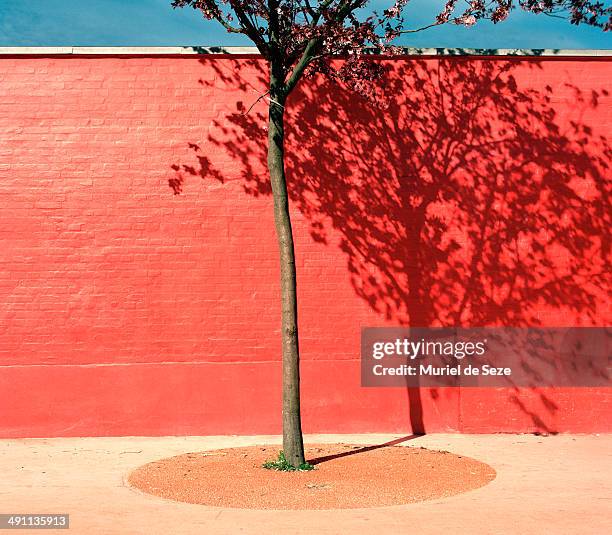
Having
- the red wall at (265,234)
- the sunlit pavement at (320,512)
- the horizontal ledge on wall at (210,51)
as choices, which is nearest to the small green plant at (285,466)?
the sunlit pavement at (320,512)

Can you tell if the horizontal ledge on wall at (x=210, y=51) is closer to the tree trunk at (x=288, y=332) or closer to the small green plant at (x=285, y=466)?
the tree trunk at (x=288, y=332)

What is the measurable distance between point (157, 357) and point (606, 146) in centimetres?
731

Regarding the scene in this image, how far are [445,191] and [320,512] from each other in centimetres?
624

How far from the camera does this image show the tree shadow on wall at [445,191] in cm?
1267

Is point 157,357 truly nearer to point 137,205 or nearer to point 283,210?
point 137,205

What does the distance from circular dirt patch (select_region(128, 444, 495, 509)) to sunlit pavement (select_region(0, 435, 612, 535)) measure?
10.3 inches

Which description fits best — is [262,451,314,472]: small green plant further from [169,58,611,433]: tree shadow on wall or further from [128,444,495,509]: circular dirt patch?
[169,58,611,433]: tree shadow on wall

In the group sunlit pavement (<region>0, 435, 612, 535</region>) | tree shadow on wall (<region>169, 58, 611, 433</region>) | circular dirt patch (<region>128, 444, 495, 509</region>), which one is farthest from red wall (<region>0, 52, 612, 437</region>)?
circular dirt patch (<region>128, 444, 495, 509</region>)

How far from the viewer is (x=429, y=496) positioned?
8.41 metres

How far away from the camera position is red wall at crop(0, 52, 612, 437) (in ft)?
40.8

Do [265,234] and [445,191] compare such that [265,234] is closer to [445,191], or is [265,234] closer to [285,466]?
[445,191]

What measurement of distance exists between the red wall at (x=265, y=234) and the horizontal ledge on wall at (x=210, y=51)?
0.12m

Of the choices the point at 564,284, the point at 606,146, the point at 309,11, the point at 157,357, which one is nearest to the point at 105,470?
the point at 157,357

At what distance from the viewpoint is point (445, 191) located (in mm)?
12750
